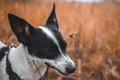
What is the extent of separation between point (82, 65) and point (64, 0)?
1.31 metres

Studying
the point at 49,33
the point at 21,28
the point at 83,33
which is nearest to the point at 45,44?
the point at 49,33

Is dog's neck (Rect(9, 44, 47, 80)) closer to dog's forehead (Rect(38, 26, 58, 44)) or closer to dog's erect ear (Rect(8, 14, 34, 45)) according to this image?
dog's erect ear (Rect(8, 14, 34, 45))

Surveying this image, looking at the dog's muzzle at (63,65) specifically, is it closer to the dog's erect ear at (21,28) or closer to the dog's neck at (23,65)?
the dog's neck at (23,65)

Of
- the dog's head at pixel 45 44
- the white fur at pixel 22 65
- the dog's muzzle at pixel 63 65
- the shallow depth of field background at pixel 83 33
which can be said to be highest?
the dog's head at pixel 45 44

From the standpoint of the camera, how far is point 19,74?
3.23 m

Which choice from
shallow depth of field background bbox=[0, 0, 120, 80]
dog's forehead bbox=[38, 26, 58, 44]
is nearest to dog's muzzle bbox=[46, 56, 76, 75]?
dog's forehead bbox=[38, 26, 58, 44]

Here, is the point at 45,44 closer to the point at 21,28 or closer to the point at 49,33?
the point at 49,33

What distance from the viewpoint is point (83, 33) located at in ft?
19.1

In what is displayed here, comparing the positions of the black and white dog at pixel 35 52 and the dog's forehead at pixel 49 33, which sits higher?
the dog's forehead at pixel 49 33

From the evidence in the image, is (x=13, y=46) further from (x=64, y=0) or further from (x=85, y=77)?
(x=64, y=0)

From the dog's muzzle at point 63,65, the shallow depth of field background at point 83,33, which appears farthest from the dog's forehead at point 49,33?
the shallow depth of field background at point 83,33

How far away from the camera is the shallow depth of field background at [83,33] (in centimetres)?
512

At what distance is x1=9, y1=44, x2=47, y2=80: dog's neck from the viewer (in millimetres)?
3209

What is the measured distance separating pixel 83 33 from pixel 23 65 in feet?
8.72
